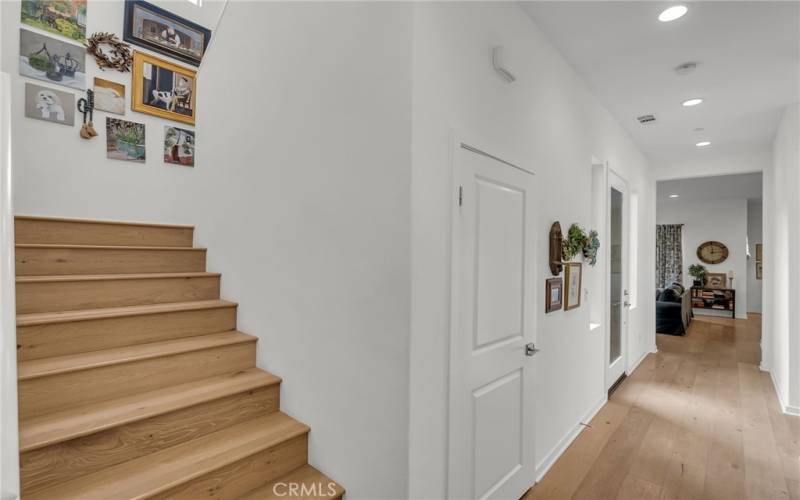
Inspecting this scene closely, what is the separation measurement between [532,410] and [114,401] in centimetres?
215

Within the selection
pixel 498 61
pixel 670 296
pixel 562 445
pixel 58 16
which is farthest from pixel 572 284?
pixel 670 296

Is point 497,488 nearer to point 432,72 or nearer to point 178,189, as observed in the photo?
point 432,72

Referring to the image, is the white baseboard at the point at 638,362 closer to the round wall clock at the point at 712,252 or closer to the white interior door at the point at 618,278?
the white interior door at the point at 618,278

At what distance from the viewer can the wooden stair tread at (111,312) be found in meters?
1.85

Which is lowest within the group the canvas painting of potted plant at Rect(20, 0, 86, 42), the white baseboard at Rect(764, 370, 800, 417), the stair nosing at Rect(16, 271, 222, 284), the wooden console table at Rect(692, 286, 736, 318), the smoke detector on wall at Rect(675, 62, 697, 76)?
the white baseboard at Rect(764, 370, 800, 417)

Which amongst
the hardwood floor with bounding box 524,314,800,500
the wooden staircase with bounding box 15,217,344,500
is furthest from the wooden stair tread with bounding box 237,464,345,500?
the hardwood floor with bounding box 524,314,800,500

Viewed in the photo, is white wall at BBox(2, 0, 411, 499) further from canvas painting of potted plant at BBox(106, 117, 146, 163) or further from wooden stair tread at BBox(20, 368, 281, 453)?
canvas painting of potted plant at BBox(106, 117, 146, 163)

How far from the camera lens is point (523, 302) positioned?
7.36 feet

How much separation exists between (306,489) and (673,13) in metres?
3.19

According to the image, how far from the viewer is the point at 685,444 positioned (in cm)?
298

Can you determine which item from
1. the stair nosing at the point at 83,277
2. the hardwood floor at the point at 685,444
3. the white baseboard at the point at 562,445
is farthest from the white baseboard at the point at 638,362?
the stair nosing at the point at 83,277

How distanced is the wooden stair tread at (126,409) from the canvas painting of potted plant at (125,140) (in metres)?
2.50

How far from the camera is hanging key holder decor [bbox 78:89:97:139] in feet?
10.6

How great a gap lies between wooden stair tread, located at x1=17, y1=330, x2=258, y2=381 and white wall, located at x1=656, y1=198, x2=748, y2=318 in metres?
11.5
